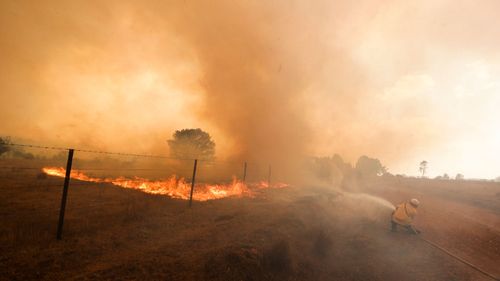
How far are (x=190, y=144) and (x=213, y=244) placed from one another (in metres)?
48.8

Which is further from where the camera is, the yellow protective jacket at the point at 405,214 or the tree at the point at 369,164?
the tree at the point at 369,164

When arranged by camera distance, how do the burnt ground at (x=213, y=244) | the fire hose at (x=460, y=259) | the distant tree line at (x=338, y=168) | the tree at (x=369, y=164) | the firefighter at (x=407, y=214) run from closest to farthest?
1. the burnt ground at (x=213, y=244)
2. the fire hose at (x=460, y=259)
3. the firefighter at (x=407, y=214)
4. the distant tree line at (x=338, y=168)
5. the tree at (x=369, y=164)

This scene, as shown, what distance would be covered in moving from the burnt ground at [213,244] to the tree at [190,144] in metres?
38.7

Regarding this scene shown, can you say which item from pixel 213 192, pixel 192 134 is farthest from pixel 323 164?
pixel 213 192

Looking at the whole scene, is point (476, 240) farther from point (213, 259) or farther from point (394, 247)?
point (213, 259)

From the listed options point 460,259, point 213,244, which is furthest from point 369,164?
point 213,244

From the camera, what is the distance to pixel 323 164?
61969mm

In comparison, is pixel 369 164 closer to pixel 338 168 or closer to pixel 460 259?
pixel 338 168

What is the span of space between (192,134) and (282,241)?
51.0m

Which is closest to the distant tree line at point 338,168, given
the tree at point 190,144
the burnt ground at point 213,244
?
the tree at point 190,144

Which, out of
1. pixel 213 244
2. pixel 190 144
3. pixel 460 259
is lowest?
pixel 213 244

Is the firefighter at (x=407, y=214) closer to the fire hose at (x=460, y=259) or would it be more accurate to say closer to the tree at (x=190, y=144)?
the fire hose at (x=460, y=259)

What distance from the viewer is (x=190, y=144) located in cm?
5716

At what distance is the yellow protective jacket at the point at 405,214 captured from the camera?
45.1 ft
